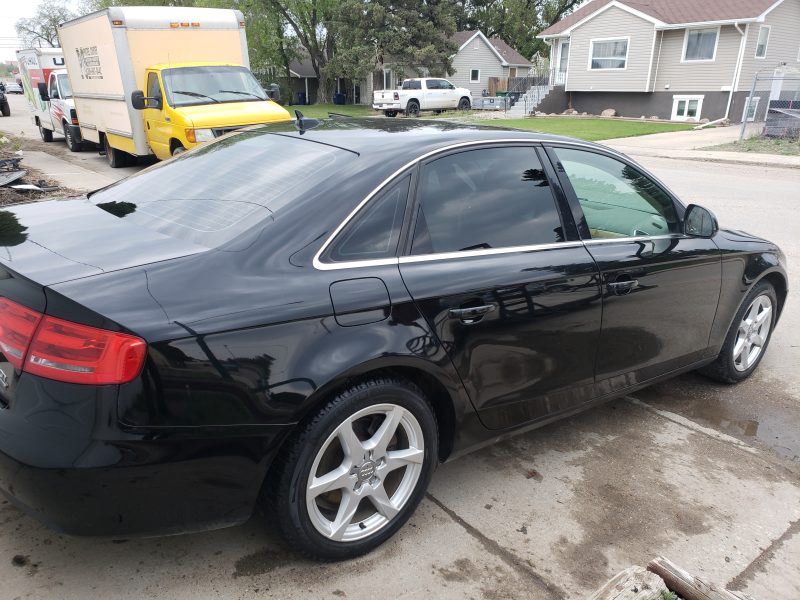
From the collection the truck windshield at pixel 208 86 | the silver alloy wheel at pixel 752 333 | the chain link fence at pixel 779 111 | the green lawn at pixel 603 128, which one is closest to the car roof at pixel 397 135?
the silver alloy wheel at pixel 752 333

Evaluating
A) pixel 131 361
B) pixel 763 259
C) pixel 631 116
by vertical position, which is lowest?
pixel 631 116

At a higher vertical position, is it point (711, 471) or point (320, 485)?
point (320, 485)

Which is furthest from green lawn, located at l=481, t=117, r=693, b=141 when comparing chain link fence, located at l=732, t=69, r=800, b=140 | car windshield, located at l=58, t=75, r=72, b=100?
car windshield, located at l=58, t=75, r=72, b=100

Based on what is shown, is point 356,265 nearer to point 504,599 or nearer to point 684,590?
point 504,599

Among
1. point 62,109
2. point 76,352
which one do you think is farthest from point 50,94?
point 76,352

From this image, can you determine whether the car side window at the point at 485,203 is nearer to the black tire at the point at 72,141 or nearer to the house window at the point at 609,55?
the black tire at the point at 72,141

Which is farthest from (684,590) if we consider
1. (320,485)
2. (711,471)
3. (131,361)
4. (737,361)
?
(737,361)

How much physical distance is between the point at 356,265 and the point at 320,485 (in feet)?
2.65

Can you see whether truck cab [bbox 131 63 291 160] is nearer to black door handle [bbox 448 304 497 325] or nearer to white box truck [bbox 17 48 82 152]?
white box truck [bbox 17 48 82 152]

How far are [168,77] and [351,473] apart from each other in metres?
10.4

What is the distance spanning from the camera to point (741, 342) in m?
4.13

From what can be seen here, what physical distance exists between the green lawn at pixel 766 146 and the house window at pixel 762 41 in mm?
9309

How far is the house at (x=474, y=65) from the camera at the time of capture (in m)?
43.8

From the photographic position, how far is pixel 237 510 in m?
2.16
